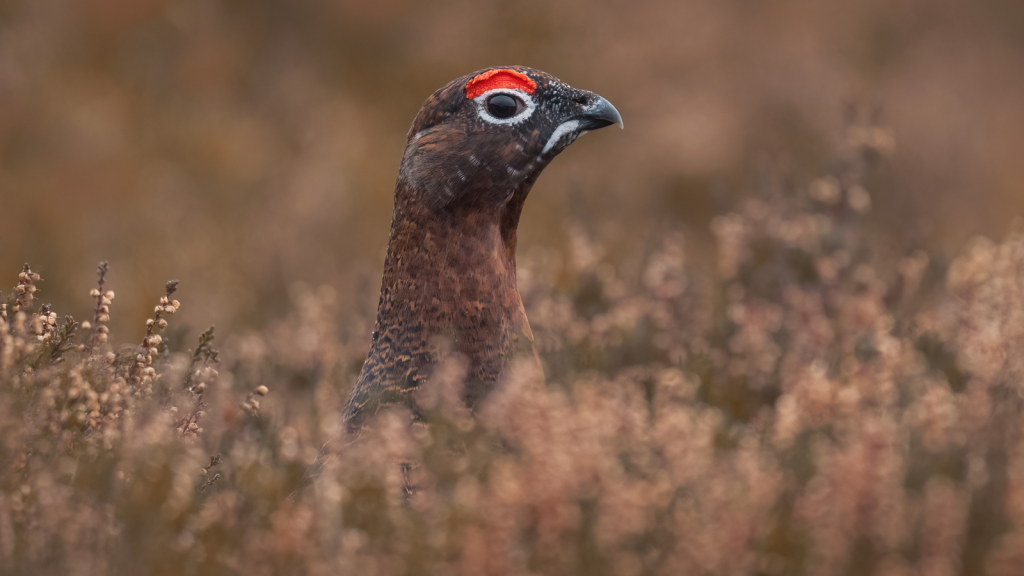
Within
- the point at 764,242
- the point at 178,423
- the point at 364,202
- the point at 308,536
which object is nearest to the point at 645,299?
the point at 764,242

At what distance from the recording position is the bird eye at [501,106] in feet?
13.4

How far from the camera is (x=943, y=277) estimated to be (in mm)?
5973

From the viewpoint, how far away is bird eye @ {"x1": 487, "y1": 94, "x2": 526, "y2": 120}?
4.08 metres

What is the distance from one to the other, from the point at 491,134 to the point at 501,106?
0.49ft

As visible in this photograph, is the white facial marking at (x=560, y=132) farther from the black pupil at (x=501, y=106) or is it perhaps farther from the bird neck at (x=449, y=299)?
the bird neck at (x=449, y=299)

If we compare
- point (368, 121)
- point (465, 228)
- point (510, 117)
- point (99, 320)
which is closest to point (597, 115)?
point (510, 117)

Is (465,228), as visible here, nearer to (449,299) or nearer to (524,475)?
(449,299)

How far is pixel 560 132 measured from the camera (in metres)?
4.17

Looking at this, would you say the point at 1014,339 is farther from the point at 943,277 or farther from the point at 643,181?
the point at 643,181

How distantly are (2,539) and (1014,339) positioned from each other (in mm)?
4069

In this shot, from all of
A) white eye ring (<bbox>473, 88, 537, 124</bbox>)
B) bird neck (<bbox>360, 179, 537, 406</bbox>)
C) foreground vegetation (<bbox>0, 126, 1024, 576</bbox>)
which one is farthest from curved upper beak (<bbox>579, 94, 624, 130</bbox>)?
foreground vegetation (<bbox>0, 126, 1024, 576</bbox>)

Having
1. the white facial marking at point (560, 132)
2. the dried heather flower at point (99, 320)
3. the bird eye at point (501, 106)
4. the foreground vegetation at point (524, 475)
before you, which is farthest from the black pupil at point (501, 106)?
the dried heather flower at point (99, 320)

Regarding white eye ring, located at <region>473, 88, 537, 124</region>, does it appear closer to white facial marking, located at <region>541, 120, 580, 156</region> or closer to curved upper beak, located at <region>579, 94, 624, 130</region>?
white facial marking, located at <region>541, 120, 580, 156</region>

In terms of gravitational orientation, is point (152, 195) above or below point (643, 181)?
below
